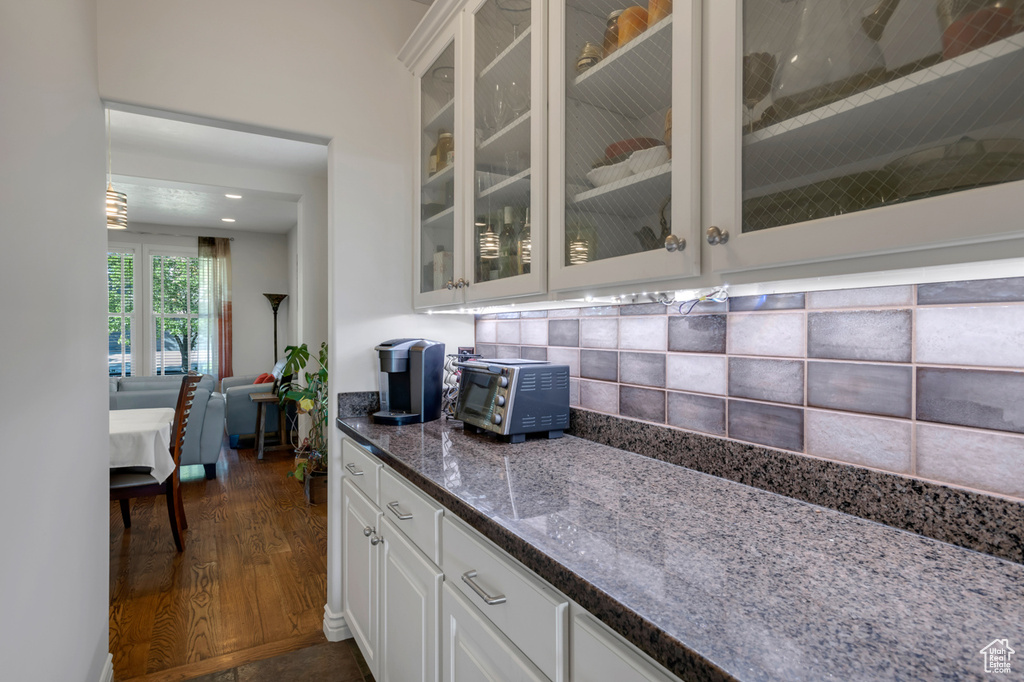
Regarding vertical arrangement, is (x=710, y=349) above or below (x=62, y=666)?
above

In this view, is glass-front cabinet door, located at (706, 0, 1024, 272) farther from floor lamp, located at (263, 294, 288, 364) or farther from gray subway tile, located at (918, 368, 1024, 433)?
floor lamp, located at (263, 294, 288, 364)

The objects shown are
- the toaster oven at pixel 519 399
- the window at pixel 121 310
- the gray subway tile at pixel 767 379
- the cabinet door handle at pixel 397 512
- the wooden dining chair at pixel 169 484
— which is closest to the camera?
the gray subway tile at pixel 767 379

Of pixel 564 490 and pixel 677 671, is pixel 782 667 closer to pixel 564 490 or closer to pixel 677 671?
pixel 677 671

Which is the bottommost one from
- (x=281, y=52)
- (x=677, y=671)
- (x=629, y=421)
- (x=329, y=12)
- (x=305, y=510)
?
(x=305, y=510)

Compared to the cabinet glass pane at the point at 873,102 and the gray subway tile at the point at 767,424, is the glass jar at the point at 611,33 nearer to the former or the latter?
the cabinet glass pane at the point at 873,102

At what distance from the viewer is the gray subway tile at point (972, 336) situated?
802 mm

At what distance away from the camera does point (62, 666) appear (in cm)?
131

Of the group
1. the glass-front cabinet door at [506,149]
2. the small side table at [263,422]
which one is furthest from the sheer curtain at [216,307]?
the glass-front cabinet door at [506,149]

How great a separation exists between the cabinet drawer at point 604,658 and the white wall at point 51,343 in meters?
1.07

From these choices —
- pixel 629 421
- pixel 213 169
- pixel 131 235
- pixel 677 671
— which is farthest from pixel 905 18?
pixel 131 235

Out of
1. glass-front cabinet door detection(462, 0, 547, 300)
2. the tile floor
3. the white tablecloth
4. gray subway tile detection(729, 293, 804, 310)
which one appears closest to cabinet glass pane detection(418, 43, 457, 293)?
glass-front cabinet door detection(462, 0, 547, 300)

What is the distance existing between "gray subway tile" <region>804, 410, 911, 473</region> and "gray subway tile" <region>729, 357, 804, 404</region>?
6 cm

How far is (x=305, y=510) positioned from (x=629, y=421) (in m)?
2.97

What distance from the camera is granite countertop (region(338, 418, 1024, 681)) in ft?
1.78
